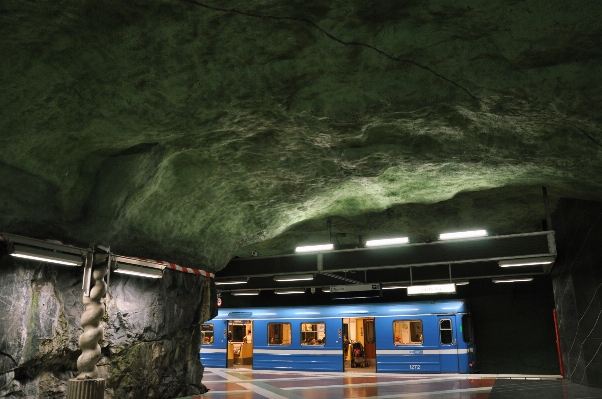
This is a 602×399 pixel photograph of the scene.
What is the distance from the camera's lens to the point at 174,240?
10.1m

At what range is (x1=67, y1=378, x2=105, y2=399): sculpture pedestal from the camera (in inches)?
278

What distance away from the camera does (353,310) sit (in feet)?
56.0

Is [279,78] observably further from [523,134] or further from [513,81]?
[523,134]

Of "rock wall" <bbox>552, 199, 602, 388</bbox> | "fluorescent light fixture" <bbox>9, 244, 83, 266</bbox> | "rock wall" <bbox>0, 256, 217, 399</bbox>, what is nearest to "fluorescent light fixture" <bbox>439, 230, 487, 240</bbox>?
"rock wall" <bbox>552, 199, 602, 388</bbox>

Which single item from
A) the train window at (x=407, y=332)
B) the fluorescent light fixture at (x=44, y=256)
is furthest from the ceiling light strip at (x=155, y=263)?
the train window at (x=407, y=332)

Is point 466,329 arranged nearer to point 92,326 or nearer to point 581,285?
point 581,285

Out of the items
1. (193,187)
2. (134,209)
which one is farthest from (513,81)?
(134,209)

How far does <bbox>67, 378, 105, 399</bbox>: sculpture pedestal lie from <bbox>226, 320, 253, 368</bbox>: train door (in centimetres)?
1228

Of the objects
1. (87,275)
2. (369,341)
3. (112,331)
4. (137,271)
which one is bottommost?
(369,341)

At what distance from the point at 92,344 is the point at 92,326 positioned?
27cm

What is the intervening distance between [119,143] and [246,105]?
188cm

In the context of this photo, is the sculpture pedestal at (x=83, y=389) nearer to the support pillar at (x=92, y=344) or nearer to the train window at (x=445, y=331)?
the support pillar at (x=92, y=344)

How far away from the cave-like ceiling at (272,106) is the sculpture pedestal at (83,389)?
2154 millimetres

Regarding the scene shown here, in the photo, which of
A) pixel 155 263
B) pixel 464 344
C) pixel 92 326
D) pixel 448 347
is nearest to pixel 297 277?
pixel 155 263
